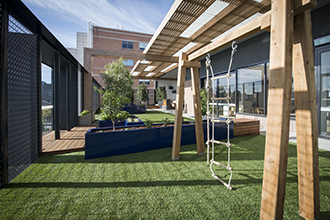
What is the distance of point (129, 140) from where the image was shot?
3713 millimetres

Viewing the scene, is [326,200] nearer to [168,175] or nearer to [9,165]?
[168,175]

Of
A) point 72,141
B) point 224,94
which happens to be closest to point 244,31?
point 72,141

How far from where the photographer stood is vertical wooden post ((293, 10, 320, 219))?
1628mm

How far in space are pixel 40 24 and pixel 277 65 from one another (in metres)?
3.96

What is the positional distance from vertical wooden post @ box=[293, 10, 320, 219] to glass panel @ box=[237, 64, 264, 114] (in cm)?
624

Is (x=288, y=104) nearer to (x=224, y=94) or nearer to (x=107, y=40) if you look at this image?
(x=224, y=94)

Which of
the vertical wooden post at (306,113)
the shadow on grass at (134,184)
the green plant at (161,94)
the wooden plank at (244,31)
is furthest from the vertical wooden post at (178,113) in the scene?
the green plant at (161,94)

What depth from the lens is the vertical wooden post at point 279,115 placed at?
1.46 m

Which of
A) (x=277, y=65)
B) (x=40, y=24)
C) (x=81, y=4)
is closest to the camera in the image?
(x=277, y=65)

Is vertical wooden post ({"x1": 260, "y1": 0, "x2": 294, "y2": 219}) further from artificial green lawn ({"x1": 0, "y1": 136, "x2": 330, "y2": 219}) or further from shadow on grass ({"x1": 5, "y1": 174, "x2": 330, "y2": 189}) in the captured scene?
shadow on grass ({"x1": 5, "y1": 174, "x2": 330, "y2": 189})

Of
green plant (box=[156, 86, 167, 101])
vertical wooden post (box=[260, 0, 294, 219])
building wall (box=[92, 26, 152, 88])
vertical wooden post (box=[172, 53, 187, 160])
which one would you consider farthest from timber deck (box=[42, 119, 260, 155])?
building wall (box=[92, 26, 152, 88])

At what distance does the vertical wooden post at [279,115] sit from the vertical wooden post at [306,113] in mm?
256

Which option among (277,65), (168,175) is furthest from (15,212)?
(277,65)

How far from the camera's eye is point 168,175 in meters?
2.67
